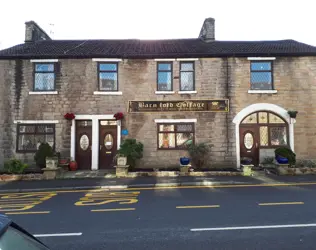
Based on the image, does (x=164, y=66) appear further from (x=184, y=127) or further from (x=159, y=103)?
(x=184, y=127)

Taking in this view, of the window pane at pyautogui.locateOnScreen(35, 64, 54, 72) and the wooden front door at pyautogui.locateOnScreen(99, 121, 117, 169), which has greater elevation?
the window pane at pyautogui.locateOnScreen(35, 64, 54, 72)

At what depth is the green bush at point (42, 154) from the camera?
39.8 ft

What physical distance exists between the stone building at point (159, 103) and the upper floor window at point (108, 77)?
0.20 feet

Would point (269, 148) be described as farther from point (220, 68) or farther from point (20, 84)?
point (20, 84)

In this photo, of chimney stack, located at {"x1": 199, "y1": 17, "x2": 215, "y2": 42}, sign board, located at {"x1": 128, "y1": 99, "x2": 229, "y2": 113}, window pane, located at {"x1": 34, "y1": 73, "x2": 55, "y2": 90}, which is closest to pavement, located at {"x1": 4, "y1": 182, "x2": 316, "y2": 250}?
sign board, located at {"x1": 128, "y1": 99, "x2": 229, "y2": 113}

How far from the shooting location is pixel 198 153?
1271 centimetres

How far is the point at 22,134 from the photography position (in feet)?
43.6

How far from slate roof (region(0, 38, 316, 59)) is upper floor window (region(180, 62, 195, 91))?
1.76 feet

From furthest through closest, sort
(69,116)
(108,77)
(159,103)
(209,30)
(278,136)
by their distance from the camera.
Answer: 1. (209,30)
2. (108,77)
3. (278,136)
4. (159,103)
5. (69,116)

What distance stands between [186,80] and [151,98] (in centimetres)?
240

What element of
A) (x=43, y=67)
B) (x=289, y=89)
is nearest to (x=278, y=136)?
(x=289, y=89)

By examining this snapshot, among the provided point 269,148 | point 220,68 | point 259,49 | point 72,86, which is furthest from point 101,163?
point 259,49

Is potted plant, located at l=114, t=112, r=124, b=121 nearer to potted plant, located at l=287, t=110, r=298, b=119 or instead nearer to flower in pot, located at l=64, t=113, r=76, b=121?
flower in pot, located at l=64, t=113, r=76, b=121

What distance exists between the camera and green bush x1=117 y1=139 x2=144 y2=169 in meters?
12.2
